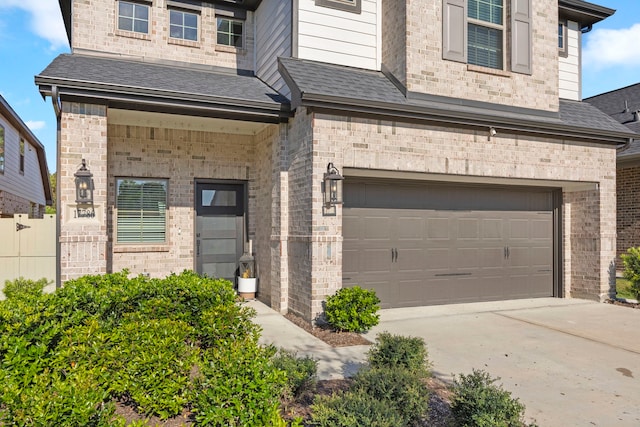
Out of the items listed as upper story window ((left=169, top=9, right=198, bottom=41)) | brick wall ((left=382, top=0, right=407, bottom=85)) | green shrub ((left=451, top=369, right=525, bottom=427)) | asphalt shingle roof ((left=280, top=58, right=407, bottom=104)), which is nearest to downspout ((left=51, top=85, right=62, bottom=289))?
upper story window ((left=169, top=9, right=198, bottom=41))

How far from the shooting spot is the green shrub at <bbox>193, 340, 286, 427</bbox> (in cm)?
277

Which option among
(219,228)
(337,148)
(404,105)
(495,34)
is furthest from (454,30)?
(219,228)

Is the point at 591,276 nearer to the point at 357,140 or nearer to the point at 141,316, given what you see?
the point at 357,140

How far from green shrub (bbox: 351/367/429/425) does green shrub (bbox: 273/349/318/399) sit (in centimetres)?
48

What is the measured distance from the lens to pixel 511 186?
368 inches

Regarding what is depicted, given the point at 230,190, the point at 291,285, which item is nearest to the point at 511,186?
the point at 291,285

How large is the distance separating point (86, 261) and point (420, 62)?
6501 millimetres

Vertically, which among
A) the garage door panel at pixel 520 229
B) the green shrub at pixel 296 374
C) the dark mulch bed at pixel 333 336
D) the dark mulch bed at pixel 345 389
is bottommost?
the dark mulch bed at pixel 333 336

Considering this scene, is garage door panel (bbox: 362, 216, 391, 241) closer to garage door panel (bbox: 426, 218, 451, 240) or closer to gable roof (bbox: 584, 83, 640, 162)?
garage door panel (bbox: 426, 218, 451, 240)

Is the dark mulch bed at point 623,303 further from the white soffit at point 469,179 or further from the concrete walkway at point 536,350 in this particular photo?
the white soffit at point 469,179

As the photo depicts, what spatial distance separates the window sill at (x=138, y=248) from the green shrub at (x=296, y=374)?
5.26 m

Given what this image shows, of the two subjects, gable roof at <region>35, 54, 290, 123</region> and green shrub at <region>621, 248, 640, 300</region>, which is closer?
gable roof at <region>35, 54, 290, 123</region>

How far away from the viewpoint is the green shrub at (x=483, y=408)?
2982 mm

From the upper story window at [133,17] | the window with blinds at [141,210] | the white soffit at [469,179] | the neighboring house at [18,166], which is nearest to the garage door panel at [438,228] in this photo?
the white soffit at [469,179]
